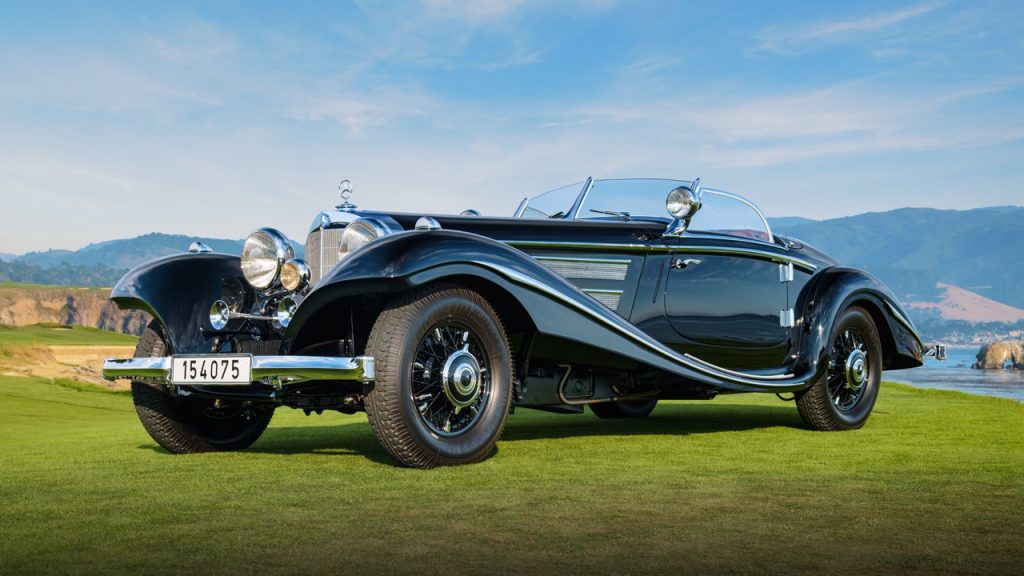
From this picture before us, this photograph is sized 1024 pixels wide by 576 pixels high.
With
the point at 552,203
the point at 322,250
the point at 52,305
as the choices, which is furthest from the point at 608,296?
the point at 52,305

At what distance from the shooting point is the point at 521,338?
6.42 meters

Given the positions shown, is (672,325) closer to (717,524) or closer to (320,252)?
(320,252)

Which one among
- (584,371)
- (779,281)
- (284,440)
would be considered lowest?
(284,440)

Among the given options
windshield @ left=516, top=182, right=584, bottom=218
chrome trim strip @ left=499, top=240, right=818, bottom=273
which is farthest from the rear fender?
windshield @ left=516, top=182, right=584, bottom=218

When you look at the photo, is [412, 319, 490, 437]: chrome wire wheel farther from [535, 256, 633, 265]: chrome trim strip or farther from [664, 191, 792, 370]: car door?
[664, 191, 792, 370]: car door

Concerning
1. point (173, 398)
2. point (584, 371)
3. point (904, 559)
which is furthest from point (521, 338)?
point (904, 559)

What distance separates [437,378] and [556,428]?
117 inches

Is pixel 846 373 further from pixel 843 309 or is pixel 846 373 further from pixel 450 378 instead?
pixel 450 378

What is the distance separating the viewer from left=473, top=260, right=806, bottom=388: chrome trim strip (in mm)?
5855

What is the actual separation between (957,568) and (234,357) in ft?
12.3

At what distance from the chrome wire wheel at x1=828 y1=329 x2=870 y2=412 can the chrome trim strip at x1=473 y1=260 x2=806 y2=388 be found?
816 mm

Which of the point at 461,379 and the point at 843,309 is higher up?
the point at 843,309

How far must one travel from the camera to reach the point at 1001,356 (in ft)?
390

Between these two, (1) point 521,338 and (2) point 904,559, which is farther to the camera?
(1) point 521,338
